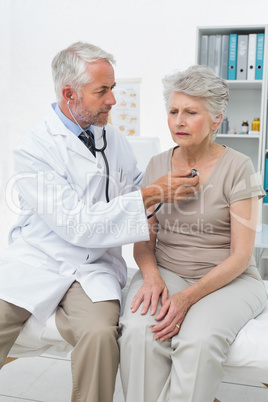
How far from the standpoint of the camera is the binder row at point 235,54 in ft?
10.9

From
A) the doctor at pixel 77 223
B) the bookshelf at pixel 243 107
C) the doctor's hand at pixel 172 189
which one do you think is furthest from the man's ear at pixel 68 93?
the bookshelf at pixel 243 107

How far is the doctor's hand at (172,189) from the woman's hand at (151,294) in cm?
25

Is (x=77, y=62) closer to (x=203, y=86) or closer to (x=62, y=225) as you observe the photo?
(x=203, y=86)

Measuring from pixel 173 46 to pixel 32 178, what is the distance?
258 cm

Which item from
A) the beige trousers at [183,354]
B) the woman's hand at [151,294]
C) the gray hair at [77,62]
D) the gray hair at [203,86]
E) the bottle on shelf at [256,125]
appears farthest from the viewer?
the bottle on shelf at [256,125]

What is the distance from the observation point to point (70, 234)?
1.53m

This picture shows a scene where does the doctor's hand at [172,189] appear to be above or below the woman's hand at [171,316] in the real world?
above

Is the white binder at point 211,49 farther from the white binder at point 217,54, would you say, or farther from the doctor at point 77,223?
the doctor at point 77,223

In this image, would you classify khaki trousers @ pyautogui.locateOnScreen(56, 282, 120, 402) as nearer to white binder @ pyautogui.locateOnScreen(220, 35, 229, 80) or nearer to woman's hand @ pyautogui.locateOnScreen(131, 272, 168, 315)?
woman's hand @ pyautogui.locateOnScreen(131, 272, 168, 315)

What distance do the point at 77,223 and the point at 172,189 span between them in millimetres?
323

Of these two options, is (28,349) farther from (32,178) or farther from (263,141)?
(263,141)

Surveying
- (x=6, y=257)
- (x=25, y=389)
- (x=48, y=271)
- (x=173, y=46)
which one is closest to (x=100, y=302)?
(x=48, y=271)

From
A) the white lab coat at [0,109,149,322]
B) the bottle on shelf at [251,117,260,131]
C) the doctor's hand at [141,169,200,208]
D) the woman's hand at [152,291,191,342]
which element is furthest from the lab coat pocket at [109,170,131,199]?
the bottle on shelf at [251,117,260,131]

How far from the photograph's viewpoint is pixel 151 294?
56.8 inches
